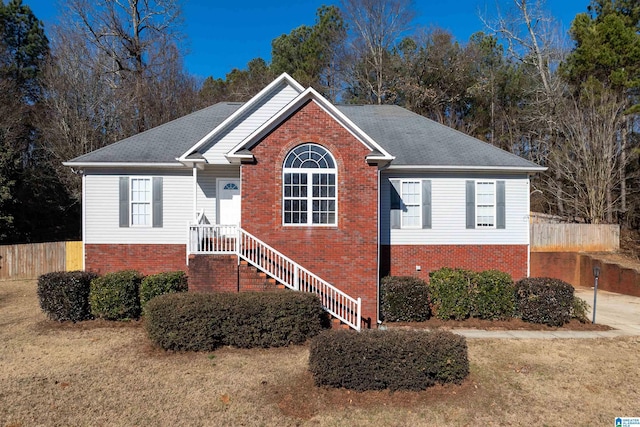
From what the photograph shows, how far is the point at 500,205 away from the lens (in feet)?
43.7

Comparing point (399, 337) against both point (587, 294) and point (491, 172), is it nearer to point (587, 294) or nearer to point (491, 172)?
point (491, 172)

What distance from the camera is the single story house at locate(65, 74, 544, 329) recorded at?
10055 millimetres

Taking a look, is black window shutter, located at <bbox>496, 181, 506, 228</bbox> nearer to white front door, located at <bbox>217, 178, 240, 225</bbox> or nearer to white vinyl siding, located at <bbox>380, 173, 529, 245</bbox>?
white vinyl siding, located at <bbox>380, 173, 529, 245</bbox>

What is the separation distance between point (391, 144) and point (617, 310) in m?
9.38

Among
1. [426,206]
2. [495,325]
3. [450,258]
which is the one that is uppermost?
[426,206]

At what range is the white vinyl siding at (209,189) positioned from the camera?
12922 mm

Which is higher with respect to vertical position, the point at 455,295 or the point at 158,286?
the point at 158,286

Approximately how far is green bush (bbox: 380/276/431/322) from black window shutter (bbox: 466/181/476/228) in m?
4.02

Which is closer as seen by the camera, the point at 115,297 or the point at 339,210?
the point at 115,297

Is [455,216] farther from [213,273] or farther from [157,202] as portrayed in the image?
[157,202]

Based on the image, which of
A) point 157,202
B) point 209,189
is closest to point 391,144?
point 209,189

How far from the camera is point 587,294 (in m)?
15.2

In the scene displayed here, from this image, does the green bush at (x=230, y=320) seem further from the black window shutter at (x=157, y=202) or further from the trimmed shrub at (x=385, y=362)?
the black window shutter at (x=157, y=202)

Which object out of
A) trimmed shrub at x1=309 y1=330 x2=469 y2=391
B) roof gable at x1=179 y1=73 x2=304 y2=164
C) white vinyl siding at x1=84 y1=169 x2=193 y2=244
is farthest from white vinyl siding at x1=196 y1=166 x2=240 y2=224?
trimmed shrub at x1=309 y1=330 x2=469 y2=391
